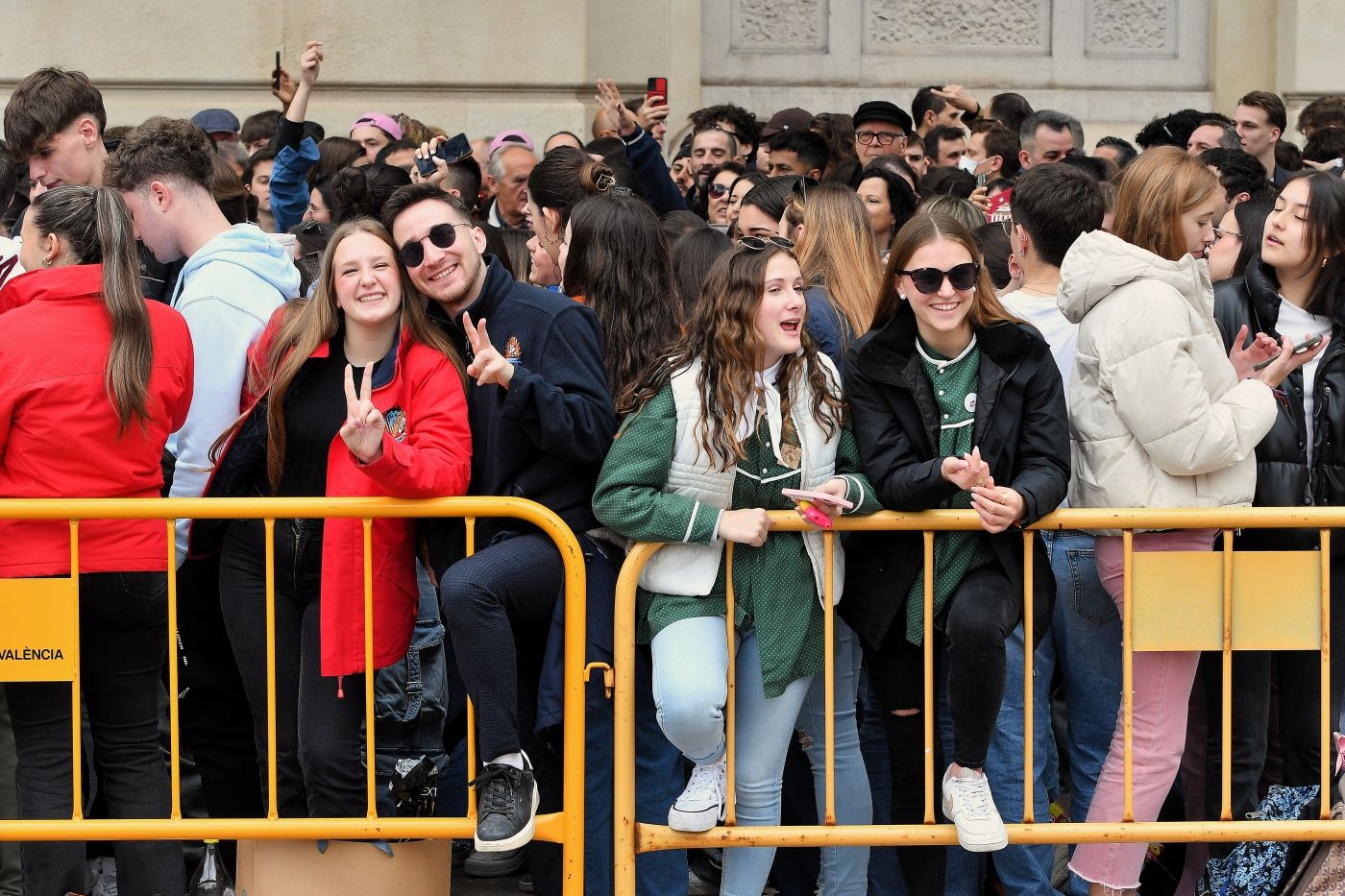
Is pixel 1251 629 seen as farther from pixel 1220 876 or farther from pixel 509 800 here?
pixel 509 800

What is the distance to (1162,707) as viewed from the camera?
16.5 feet

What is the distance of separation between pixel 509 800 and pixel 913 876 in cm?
122

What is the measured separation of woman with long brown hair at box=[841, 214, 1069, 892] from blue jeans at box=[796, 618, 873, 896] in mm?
88

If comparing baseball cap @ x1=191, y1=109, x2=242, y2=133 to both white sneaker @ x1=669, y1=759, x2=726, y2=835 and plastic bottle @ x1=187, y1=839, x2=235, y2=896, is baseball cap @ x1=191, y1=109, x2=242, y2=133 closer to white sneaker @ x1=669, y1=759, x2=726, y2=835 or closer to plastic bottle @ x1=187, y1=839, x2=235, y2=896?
plastic bottle @ x1=187, y1=839, x2=235, y2=896

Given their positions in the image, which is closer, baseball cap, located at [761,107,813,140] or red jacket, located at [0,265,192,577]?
red jacket, located at [0,265,192,577]

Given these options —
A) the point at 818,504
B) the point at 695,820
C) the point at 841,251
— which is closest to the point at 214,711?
the point at 695,820

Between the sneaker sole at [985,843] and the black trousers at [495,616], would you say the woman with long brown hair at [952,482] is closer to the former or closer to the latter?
the sneaker sole at [985,843]

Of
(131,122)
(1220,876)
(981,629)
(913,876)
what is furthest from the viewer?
(131,122)

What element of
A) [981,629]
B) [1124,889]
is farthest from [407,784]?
[1124,889]

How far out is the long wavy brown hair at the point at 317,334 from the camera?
4.95m

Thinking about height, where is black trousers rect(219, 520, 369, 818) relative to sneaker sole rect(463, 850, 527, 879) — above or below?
above

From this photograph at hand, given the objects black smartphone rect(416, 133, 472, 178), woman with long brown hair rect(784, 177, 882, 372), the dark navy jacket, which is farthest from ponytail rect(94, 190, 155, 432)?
black smartphone rect(416, 133, 472, 178)

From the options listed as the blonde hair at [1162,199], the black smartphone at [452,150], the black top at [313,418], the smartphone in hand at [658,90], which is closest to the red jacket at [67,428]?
the black top at [313,418]

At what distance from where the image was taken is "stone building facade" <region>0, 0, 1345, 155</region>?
12.1m
